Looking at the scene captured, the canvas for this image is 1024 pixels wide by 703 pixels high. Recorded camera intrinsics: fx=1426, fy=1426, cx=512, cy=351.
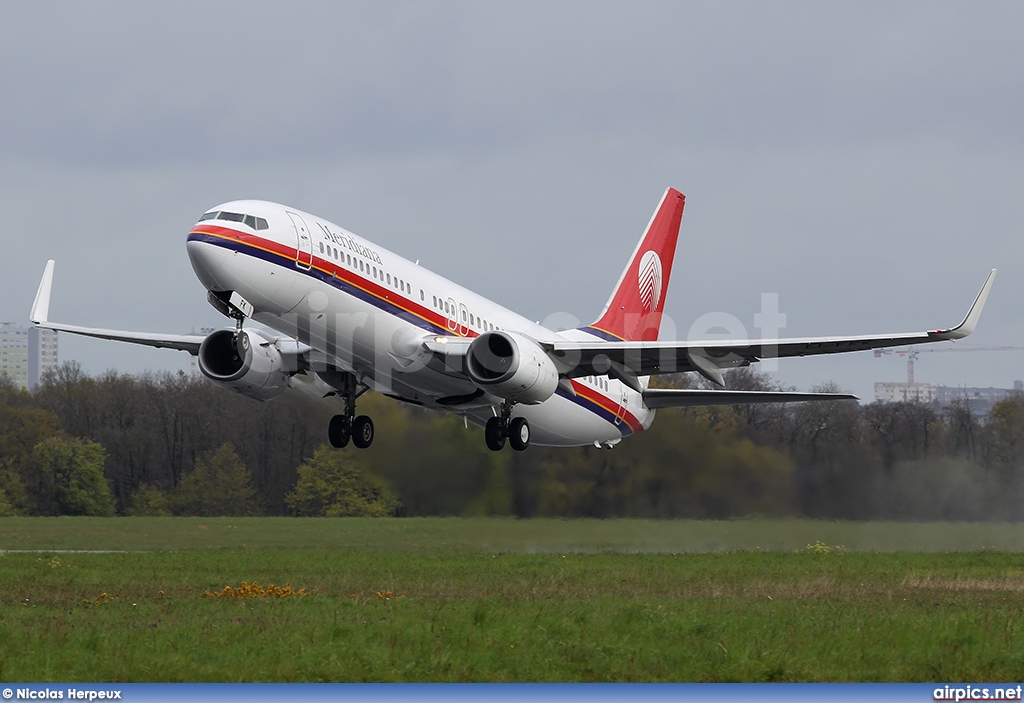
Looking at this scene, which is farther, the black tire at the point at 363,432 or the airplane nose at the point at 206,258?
the black tire at the point at 363,432

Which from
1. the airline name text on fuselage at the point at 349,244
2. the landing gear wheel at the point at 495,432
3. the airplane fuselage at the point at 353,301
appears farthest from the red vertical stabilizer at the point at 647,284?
the airline name text on fuselage at the point at 349,244

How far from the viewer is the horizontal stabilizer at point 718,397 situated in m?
35.5

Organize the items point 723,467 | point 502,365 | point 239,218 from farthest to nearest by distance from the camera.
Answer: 1. point 723,467
2. point 502,365
3. point 239,218

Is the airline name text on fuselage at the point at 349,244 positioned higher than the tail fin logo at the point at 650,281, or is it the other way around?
the tail fin logo at the point at 650,281

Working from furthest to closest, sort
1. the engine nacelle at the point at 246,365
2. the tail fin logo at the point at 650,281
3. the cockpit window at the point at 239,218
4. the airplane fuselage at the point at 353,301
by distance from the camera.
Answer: the tail fin logo at the point at 650,281, the engine nacelle at the point at 246,365, the cockpit window at the point at 239,218, the airplane fuselage at the point at 353,301

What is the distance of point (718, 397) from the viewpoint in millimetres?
37750

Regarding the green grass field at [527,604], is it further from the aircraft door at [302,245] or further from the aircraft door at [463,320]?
the aircraft door at [302,245]

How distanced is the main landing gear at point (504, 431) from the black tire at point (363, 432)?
12.3 feet

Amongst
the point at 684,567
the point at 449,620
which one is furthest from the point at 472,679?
the point at 684,567

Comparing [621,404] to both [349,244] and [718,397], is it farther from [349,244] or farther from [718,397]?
[349,244]

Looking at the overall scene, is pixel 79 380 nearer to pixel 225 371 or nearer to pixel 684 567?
pixel 225 371

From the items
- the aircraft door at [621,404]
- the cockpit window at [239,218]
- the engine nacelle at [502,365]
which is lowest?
the aircraft door at [621,404]

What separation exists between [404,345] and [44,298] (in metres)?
9.87

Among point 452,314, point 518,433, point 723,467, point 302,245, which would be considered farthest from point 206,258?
point 723,467
